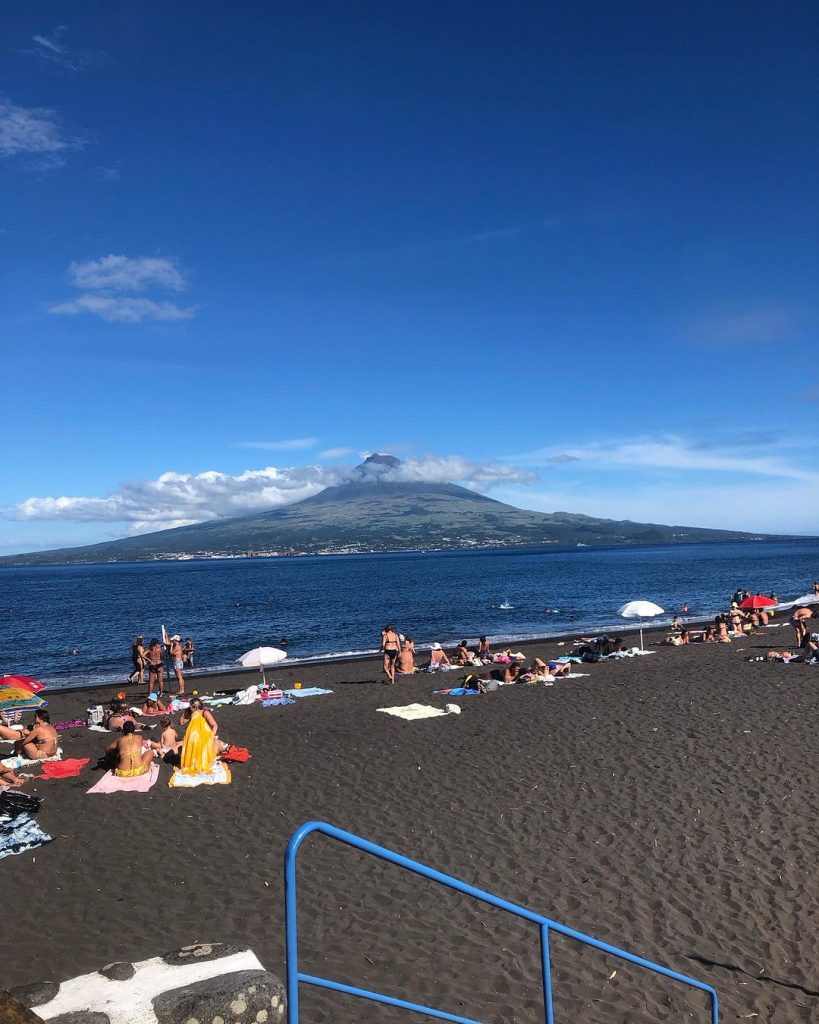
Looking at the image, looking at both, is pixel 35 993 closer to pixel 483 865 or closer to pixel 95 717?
pixel 483 865

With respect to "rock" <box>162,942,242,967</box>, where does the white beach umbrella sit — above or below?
below

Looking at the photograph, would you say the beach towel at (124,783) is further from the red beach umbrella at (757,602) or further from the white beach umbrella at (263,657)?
the red beach umbrella at (757,602)

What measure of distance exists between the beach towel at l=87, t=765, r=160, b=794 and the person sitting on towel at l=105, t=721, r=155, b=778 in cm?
8

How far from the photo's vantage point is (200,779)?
11430mm

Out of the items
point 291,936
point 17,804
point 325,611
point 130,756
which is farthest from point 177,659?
point 325,611

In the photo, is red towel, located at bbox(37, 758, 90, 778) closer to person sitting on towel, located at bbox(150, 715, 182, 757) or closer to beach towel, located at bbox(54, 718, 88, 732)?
person sitting on towel, located at bbox(150, 715, 182, 757)

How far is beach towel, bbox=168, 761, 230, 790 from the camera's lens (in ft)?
37.2

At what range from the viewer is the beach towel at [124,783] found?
11.2 m

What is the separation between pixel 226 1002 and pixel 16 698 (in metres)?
15.2

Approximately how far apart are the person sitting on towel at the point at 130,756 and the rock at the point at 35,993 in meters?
7.77

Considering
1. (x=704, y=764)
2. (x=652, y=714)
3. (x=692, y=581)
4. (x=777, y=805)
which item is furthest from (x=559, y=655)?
(x=692, y=581)

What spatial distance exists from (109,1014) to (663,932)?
218 inches

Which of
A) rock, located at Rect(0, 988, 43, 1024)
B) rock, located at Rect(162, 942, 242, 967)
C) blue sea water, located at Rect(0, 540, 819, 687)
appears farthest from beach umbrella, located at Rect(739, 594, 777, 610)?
rock, located at Rect(0, 988, 43, 1024)

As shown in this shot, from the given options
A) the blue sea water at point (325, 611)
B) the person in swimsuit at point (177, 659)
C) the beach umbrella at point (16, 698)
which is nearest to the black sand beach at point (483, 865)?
the beach umbrella at point (16, 698)
